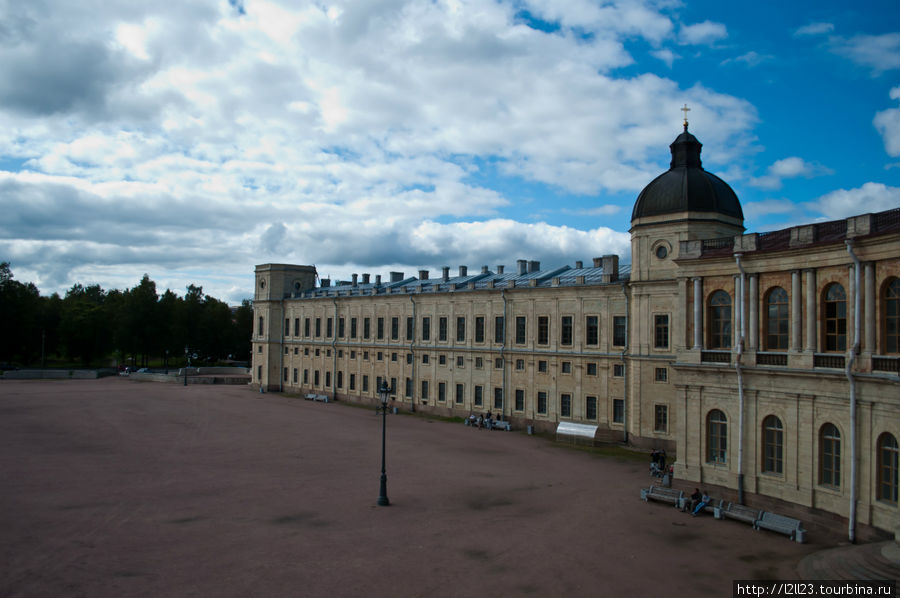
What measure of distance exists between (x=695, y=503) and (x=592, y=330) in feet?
63.0

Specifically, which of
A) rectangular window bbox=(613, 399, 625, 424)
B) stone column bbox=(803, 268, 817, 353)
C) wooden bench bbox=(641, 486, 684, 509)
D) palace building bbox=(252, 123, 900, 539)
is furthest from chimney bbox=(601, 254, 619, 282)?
stone column bbox=(803, 268, 817, 353)

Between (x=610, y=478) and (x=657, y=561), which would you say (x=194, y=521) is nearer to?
(x=657, y=561)

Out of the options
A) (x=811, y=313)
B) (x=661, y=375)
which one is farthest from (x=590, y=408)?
(x=811, y=313)

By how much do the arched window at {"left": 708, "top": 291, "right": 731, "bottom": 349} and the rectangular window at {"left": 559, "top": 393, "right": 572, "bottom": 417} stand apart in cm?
1832

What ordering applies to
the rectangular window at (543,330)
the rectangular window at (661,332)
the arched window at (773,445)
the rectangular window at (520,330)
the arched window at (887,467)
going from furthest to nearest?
the rectangular window at (520,330)
the rectangular window at (543,330)
the rectangular window at (661,332)
the arched window at (773,445)
the arched window at (887,467)

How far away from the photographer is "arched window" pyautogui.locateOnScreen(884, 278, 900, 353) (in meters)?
19.6

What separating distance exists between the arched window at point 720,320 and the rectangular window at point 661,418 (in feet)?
39.3

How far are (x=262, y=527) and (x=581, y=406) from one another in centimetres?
2650

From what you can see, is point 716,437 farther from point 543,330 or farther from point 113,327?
point 113,327

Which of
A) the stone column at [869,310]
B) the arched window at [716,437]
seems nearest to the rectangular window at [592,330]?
the arched window at [716,437]

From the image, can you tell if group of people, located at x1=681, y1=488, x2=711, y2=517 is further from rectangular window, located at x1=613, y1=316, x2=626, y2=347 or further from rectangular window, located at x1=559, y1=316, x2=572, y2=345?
rectangular window, located at x1=559, y1=316, x2=572, y2=345

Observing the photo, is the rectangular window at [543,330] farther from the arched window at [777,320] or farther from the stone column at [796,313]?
the stone column at [796,313]

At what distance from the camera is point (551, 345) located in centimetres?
4472

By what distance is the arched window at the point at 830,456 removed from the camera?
69.8 feet
